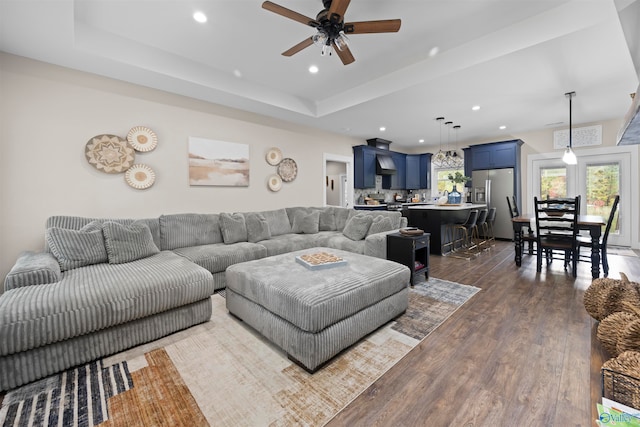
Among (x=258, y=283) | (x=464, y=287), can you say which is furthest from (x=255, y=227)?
(x=464, y=287)

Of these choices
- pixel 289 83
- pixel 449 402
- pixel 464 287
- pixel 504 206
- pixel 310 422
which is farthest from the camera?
pixel 504 206

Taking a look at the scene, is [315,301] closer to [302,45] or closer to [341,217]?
[302,45]

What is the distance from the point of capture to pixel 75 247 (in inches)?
99.2

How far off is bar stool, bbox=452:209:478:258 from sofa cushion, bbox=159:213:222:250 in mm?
4256

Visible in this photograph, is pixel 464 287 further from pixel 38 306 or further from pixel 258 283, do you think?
pixel 38 306

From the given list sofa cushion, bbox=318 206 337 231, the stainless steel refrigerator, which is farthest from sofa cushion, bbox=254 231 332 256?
the stainless steel refrigerator

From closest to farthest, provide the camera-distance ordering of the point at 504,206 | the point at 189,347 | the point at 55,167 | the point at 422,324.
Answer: the point at 189,347 → the point at 422,324 → the point at 55,167 → the point at 504,206

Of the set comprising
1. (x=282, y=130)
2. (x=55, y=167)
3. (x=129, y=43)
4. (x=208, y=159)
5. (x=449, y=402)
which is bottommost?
(x=449, y=402)

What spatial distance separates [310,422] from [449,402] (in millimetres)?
784

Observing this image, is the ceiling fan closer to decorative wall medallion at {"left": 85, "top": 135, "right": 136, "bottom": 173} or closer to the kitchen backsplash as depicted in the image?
decorative wall medallion at {"left": 85, "top": 135, "right": 136, "bottom": 173}

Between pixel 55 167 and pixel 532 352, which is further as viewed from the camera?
pixel 55 167

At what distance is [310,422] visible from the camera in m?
1.34

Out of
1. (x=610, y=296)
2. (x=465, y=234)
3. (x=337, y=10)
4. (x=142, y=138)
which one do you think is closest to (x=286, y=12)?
(x=337, y=10)

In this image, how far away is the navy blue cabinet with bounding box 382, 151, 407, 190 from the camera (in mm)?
7777
